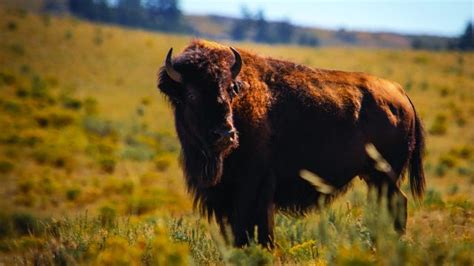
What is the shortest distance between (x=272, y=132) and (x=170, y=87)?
1.29m

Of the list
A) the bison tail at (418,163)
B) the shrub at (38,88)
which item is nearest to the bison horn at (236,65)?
the bison tail at (418,163)

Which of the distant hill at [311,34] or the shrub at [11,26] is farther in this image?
the distant hill at [311,34]

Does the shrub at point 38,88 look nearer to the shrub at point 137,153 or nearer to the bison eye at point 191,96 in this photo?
the shrub at point 137,153

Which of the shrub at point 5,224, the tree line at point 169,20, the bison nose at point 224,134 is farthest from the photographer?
the tree line at point 169,20

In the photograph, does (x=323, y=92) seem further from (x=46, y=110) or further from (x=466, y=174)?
(x=46, y=110)

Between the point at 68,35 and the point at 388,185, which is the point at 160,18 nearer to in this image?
the point at 68,35

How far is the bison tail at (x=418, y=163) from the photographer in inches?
301

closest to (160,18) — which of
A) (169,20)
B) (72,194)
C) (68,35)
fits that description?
(169,20)

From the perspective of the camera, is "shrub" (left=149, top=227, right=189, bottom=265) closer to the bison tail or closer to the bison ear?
the bison ear

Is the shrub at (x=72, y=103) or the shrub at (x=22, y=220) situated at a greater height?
the shrub at (x=22, y=220)

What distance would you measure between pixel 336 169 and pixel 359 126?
0.64 m

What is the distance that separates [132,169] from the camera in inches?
827

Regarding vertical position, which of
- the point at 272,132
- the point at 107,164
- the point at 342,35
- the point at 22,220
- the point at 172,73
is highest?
the point at 172,73

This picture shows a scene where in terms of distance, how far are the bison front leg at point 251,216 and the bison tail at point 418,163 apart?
8.68 feet
